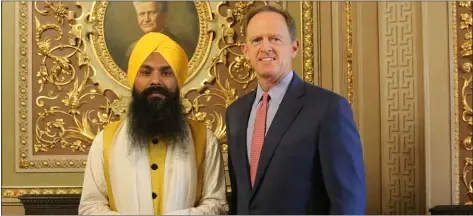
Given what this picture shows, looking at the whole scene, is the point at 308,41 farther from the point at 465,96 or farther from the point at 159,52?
the point at 159,52

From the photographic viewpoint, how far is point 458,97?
2.74m

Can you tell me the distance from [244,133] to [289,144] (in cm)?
17

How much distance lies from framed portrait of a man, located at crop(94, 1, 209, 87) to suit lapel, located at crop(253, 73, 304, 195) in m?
1.24

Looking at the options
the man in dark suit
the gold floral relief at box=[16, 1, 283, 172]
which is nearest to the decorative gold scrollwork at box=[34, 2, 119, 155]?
the gold floral relief at box=[16, 1, 283, 172]

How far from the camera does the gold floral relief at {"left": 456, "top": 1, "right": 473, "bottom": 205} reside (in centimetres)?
273

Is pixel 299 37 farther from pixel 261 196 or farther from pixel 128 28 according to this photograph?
pixel 261 196

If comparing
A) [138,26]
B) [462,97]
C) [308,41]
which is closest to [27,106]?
[138,26]

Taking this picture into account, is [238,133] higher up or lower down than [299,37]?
lower down

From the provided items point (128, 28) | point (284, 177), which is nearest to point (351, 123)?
point (284, 177)

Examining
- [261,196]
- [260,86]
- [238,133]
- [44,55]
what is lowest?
[261,196]

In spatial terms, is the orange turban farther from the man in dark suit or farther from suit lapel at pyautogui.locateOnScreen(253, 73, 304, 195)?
suit lapel at pyautogui.locateOnScreen(253, 73, 304, 195)

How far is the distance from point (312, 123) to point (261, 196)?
10.0 inches

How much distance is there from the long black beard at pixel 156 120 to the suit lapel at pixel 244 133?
0.22m

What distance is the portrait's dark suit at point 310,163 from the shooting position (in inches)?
72.1
